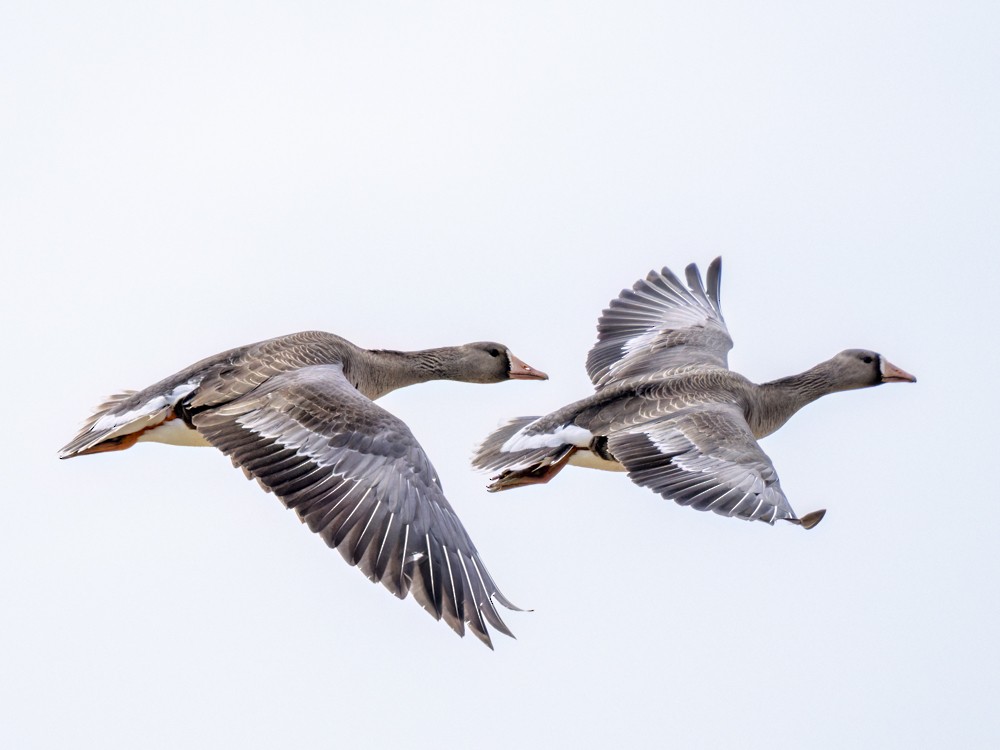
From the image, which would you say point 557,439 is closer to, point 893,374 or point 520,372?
point 520,372

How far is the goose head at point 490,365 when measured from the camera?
1991 cm

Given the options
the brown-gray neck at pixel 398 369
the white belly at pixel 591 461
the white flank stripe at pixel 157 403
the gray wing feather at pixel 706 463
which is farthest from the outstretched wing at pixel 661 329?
the white flank stripe at pixel 157 403

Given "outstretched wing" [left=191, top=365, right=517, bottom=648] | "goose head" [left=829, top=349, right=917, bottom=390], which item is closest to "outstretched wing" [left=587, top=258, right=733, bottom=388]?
"goose head" [left=829, top=349, right=917, bottom=390]

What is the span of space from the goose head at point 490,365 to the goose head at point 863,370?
10.7 feet

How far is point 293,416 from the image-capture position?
16094mm

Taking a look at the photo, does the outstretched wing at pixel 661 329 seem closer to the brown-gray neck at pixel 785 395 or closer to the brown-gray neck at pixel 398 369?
the brown-gray neck at pixel 785 395

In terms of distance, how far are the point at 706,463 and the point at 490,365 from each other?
411 cm

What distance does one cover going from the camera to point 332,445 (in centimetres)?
1562

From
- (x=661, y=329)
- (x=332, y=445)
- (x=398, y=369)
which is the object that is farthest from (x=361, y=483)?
(x=661, y=329)

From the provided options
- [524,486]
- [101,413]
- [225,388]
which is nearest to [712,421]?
[524,486]

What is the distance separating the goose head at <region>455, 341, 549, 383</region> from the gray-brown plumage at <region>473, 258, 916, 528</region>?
101cm

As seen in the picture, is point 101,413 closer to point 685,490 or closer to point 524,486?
point 524,486

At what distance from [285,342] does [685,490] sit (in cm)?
422

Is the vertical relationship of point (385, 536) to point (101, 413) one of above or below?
below
